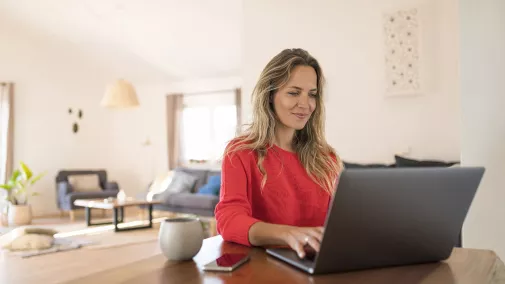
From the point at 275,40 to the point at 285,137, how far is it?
3.57 m

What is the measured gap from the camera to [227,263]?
102 cm

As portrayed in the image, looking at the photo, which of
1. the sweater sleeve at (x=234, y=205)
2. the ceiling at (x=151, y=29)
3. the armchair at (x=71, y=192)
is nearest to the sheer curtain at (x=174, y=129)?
the ceiling at (x=151, y=29)

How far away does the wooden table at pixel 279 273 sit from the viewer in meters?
0.94

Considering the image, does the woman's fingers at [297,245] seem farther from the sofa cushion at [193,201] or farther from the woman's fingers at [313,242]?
the sofa cushion at [193,201]

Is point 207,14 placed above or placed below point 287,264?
above

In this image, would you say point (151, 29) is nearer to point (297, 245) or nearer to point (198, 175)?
point (198, 175)

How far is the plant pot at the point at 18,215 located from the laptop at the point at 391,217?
306 inches

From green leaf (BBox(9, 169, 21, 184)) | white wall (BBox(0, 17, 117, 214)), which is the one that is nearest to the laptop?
green leaf (BBox(9, 169, 21, 184))

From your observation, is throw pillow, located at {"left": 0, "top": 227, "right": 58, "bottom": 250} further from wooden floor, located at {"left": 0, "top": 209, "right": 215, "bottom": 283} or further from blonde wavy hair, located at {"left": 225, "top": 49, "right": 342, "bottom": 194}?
blonde wavy hair, located at {"left": 225, "top": 49, "right": 342, "bottom": 194}

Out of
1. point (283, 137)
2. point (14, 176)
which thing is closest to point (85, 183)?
point (14, 176)

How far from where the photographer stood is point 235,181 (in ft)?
4.99

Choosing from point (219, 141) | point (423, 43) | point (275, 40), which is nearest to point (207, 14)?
point (275, 40)

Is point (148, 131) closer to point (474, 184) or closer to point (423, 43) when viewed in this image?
point (423, 43)

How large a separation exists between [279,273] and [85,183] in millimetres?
8350
